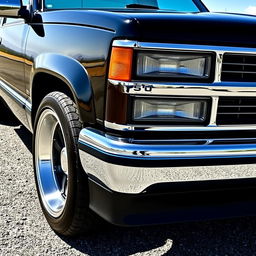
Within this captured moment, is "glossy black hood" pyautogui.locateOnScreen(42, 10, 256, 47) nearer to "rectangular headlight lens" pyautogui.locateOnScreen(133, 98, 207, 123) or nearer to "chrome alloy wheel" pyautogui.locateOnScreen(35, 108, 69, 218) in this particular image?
"rectangular headlight lens" pyautogui.locateOnScreen(133, 98, 207, 123)

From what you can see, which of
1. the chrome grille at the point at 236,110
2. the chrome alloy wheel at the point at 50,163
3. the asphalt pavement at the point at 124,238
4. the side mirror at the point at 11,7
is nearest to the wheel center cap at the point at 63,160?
the chrome alloy wheel at the point at 50,163

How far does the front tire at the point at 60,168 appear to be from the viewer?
2029mm

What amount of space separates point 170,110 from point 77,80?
1.66ft

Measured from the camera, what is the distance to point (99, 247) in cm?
225

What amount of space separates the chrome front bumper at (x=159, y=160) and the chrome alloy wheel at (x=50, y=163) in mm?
661

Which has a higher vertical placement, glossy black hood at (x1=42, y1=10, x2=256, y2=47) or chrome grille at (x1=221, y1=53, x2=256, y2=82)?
glossy black hood at (x1=42, y1=10, x2=256, y2=47)

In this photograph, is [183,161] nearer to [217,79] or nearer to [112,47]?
[217,79]

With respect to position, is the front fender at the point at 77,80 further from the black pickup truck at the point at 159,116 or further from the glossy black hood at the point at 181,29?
the glossy black hood at the point at 181,29

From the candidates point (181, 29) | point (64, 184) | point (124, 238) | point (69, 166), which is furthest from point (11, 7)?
point (124, 238)

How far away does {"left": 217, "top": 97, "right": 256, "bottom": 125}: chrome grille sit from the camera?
1841mm

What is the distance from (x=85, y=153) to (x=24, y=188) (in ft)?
4.28

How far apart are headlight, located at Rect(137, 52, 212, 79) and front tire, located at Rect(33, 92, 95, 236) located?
51cm

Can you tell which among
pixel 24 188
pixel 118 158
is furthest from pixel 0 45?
pixel 118 158

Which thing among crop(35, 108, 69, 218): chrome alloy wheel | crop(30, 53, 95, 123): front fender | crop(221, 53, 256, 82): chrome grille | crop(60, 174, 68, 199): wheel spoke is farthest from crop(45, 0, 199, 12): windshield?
crop(221, 53, 256, 82): chrome grille
